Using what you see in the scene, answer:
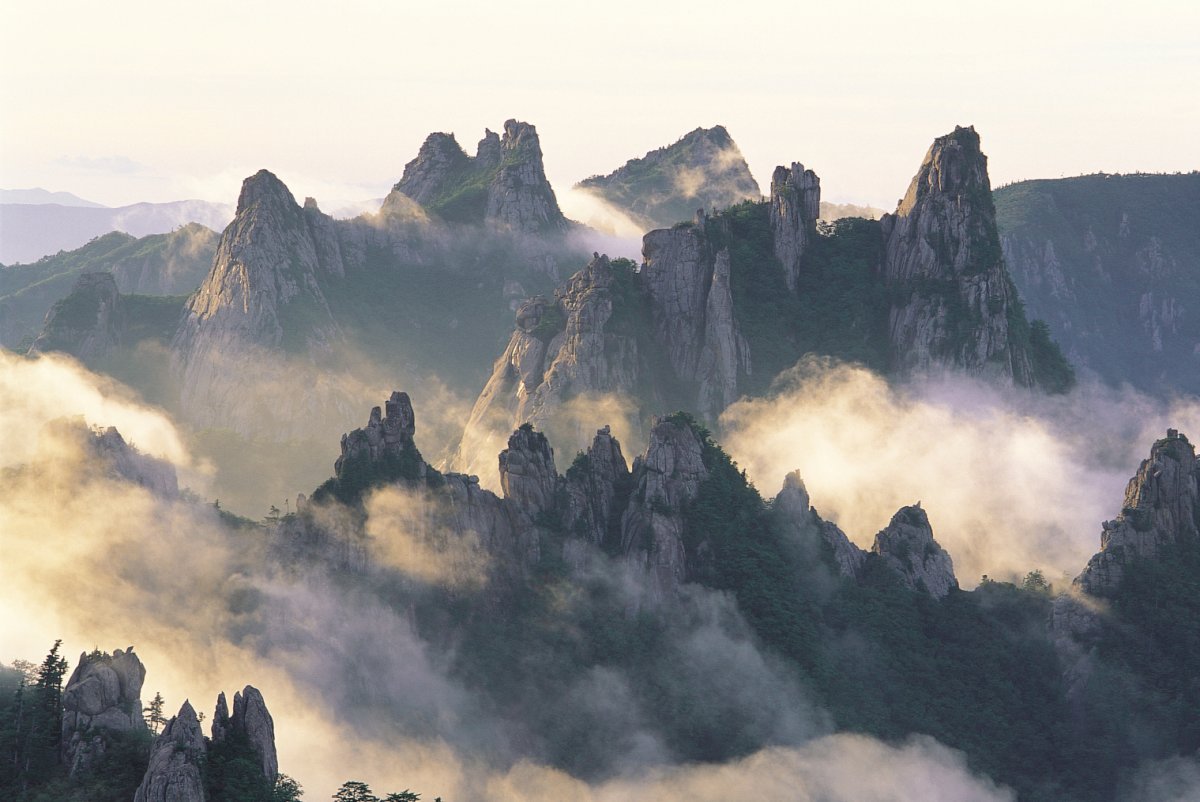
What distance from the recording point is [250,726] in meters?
114

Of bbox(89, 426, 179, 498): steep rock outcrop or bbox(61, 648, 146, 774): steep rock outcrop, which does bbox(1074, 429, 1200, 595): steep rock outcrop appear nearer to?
bbox(89, 426, 179, 498): steep rock outcrop

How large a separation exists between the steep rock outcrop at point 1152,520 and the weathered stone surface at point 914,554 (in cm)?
1184

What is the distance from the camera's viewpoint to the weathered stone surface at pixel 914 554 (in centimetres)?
17362

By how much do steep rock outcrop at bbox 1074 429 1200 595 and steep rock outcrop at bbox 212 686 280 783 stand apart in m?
79.8

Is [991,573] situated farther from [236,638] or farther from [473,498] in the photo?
[236,638]

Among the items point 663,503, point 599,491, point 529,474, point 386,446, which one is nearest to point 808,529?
point 663,503

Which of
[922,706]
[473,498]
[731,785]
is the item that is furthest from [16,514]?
[922,706]

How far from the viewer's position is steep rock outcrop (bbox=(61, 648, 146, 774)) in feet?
360

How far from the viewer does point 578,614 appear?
161875mm

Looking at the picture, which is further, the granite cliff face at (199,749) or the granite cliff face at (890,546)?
the granite cliff face at (890,546)

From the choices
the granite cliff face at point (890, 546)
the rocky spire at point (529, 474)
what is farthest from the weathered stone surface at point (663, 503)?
the granite cliff face at point (890, 546)

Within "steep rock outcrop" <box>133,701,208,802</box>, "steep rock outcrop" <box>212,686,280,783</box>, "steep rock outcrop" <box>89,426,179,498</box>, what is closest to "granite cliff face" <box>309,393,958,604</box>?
"steep rock outcrop" <box>89,426,179,498</box>

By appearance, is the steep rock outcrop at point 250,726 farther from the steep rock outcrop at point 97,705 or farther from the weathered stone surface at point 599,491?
the weathered stone surface at point 599,491

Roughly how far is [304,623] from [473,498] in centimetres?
1719
